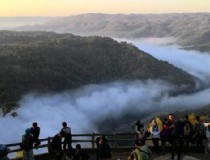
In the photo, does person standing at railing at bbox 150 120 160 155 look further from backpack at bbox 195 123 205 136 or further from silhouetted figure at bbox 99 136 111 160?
silhouetted figure at bbox 99 136 111 160

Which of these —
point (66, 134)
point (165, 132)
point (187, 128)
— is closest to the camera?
point (66, 134)

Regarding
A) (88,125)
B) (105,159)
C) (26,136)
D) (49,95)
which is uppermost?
(49,95)

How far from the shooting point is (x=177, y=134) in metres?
16.8

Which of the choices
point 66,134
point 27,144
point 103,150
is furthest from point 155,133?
point 27,144

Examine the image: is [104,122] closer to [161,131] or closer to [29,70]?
[29,70]

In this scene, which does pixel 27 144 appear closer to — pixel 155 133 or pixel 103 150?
pixel 103 150

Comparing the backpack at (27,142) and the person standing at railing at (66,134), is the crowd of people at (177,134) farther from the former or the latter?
the backpack at (27,142)

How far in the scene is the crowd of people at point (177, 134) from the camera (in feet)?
55.2

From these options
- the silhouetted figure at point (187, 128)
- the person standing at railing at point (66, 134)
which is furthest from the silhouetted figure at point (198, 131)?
the person standing at railing at point (66, 134)

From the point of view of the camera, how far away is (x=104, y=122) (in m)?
183

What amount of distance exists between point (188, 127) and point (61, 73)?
18295cm

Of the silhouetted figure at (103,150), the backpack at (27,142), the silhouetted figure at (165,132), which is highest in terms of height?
the silhouetted figure at (165,132)

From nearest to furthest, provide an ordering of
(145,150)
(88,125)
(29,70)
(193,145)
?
(145,150)
(193,145)
(88,125)
(29,70)

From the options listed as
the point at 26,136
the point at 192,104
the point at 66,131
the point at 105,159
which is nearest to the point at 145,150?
the point at 105,159
